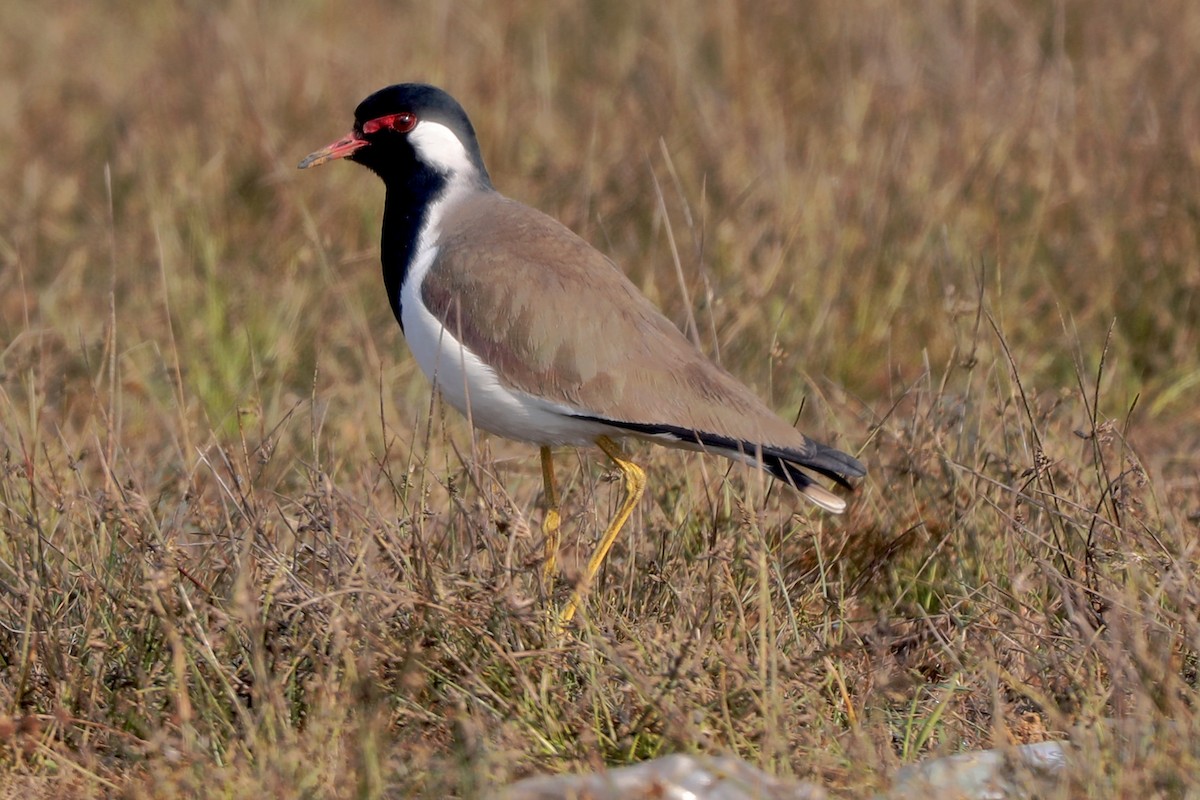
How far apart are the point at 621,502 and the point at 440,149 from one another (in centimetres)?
102

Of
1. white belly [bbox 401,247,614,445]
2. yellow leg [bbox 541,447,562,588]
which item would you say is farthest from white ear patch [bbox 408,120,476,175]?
yellow leg [bbox 541,447,562,588]

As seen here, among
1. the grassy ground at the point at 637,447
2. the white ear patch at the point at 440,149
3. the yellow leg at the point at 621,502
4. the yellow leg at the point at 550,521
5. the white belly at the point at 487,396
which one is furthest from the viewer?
the white ear patch at the point at 440,149

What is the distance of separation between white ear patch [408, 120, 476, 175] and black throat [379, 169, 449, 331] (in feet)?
0.10

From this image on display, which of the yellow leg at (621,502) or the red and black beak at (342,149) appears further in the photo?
the red and black beak at (342,149)

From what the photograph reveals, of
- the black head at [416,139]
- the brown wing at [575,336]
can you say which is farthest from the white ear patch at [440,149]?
the brown wing at [575,336]

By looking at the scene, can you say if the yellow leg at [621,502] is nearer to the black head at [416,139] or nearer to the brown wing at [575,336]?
the brown wing at [575,336]

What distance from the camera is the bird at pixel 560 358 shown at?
364 centimetres

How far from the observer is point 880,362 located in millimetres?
5527

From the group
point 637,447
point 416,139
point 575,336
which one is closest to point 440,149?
point 416,139

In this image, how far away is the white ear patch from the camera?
4.25 m

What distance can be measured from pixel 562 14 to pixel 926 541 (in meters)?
5.09

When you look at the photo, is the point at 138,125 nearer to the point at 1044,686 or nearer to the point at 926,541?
the point at 926,541

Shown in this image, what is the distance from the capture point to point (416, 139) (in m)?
4.28

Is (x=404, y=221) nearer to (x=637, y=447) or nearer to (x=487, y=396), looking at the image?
(x=487, y=396)
